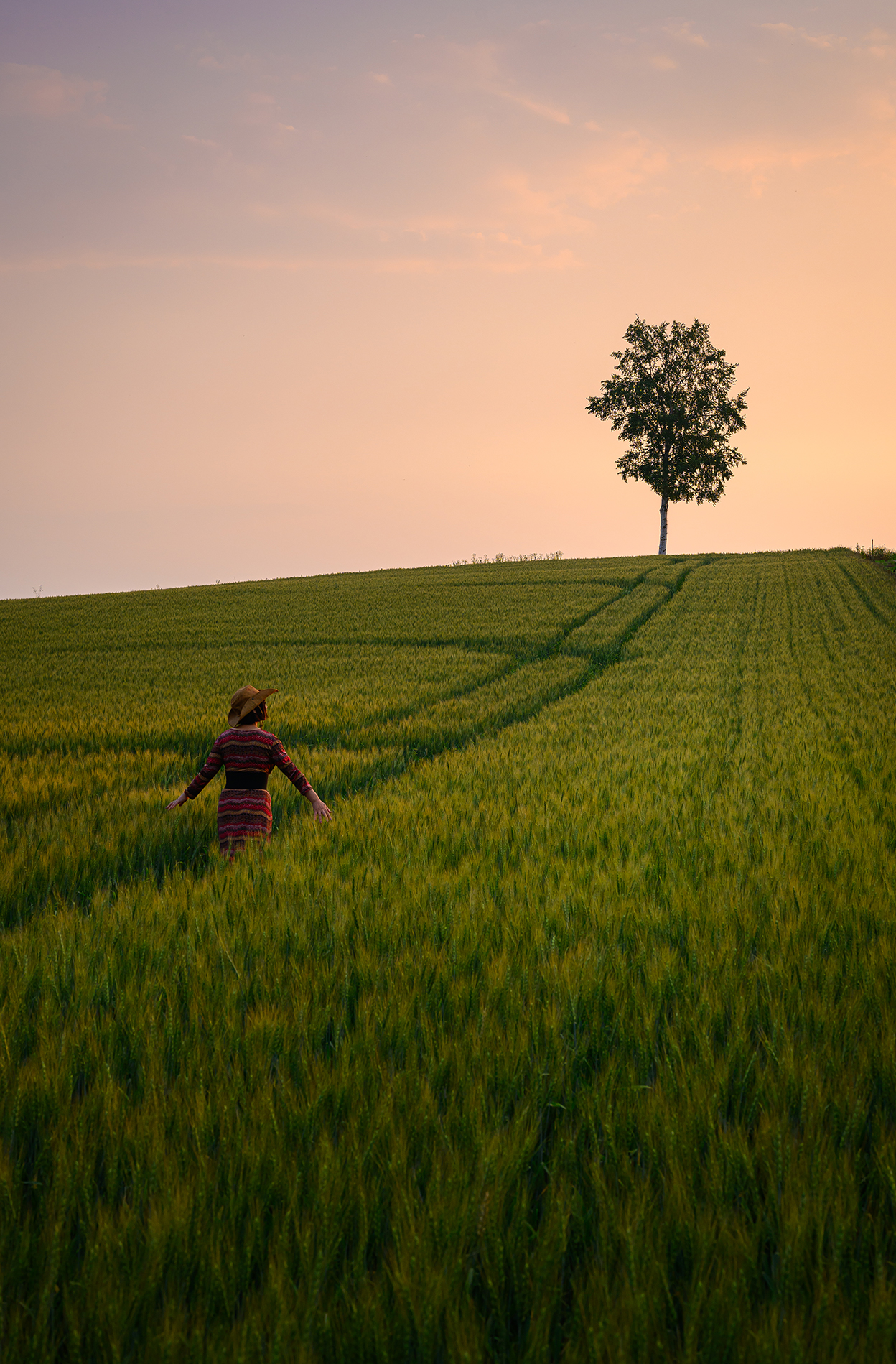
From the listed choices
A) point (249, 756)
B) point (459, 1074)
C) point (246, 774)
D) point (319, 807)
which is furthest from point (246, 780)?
point (459, 1074)

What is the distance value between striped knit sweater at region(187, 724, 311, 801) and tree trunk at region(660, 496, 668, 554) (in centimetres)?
5327

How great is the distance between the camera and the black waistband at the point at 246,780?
555cm

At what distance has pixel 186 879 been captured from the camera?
457cm

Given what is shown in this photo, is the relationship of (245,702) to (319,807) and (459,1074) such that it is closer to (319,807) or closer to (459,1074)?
(319,807)

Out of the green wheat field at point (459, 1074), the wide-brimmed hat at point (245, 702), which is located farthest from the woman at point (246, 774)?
the green wheat field at point (459, 1074)

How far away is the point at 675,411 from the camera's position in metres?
53.2

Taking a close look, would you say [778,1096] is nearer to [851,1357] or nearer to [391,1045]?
[851,1357]

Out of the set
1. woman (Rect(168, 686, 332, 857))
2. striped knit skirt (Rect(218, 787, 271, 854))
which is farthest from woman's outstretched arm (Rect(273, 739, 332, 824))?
striped knit skirt (Rect(218, 787, 271, 854))

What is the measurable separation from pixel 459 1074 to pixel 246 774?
3543 mm

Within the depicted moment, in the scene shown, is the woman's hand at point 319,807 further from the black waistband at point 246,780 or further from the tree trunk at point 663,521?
the tree trunk at point 663,521

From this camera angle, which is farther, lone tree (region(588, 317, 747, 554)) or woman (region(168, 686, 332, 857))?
lone tree (region(588, 317, 747, 554))

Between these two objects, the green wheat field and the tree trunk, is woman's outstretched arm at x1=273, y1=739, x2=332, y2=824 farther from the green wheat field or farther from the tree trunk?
the tree trunk

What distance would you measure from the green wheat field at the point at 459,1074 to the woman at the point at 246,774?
1.34 ft

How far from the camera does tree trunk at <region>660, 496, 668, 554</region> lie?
5462cm
